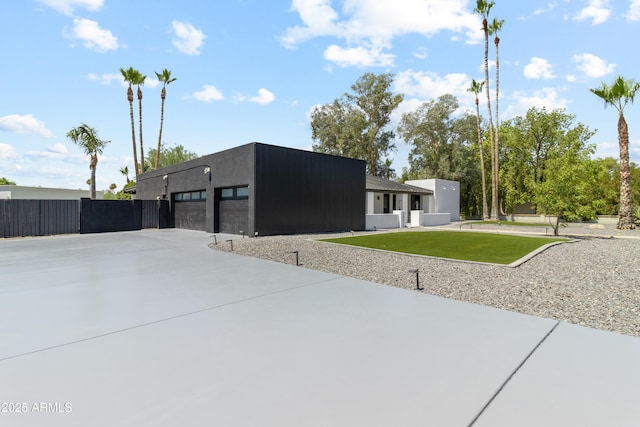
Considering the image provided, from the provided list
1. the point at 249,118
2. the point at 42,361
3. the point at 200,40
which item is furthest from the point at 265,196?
the point at 42,361

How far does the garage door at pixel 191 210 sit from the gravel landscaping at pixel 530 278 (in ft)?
30.1

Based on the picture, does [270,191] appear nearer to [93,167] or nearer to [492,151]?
[93,167]

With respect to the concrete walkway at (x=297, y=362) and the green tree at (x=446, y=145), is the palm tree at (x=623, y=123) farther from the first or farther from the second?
the concrete walkway at (x=297, y=362)

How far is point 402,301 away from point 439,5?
36.7ft

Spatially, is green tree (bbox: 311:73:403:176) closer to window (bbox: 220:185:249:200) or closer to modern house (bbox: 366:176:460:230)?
modern house (bbox: 366:176:460:230)

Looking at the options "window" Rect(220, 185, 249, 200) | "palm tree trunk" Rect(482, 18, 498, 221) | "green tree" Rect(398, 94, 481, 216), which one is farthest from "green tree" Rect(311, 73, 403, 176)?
"window" Rect(220, 185, 249, 200)

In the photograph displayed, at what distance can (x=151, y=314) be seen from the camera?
4.27 m

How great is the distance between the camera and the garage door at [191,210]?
18938 millimetres

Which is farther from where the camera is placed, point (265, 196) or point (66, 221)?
point (66, 221)

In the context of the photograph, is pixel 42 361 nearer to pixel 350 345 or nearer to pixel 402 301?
pixel 350 345

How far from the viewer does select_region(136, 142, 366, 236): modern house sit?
14648 millimetres

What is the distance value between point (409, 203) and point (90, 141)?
2910cm

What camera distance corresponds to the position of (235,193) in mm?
16156

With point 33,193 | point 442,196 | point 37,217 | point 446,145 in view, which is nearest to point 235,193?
point 37,217
